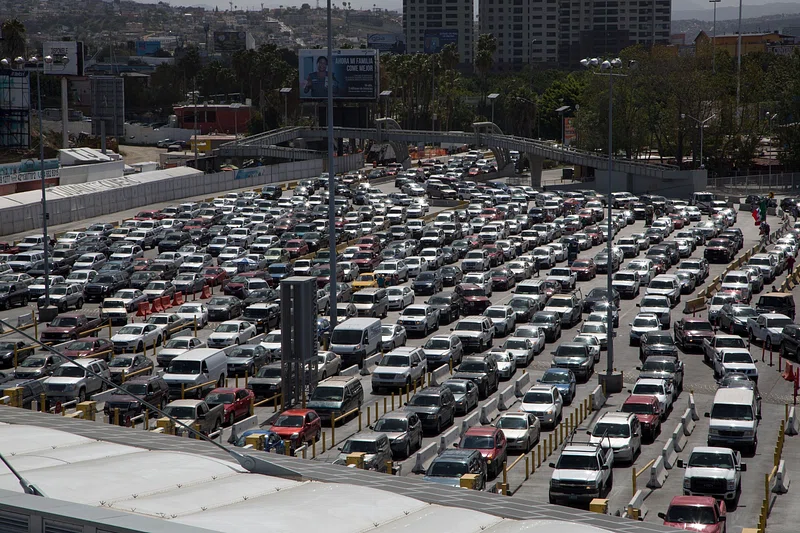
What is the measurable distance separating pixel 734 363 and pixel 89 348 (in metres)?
20.9

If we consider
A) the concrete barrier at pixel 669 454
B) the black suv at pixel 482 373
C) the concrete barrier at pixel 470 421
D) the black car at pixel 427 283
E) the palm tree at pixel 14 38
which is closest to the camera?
the concrete barrier at pixel 669 454

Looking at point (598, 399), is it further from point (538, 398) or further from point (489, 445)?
point (489, 445)

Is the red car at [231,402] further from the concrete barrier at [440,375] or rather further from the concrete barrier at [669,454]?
the concrete barrier at [669,454]

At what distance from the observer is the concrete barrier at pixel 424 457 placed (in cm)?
2739

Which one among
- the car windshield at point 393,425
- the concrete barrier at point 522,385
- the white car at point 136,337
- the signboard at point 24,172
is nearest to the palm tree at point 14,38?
the signboard at point 24,172

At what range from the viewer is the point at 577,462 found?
25547 mm

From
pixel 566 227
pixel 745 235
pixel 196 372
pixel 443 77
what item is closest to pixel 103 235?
pixel 566 227

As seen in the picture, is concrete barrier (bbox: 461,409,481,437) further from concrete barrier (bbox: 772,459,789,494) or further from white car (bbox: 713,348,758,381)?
white car (bbox: 713,348,758,381)

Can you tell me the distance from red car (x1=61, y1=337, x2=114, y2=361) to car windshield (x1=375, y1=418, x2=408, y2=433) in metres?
13.0

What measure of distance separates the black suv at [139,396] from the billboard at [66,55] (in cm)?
8730

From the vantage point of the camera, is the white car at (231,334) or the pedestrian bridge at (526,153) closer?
the white car at (231,334)

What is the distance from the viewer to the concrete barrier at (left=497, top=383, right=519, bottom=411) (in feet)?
111

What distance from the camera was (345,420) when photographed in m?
32.5

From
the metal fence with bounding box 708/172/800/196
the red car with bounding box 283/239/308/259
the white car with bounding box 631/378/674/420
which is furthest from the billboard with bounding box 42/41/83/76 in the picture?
the white car with bounding box 631/378/674/420
